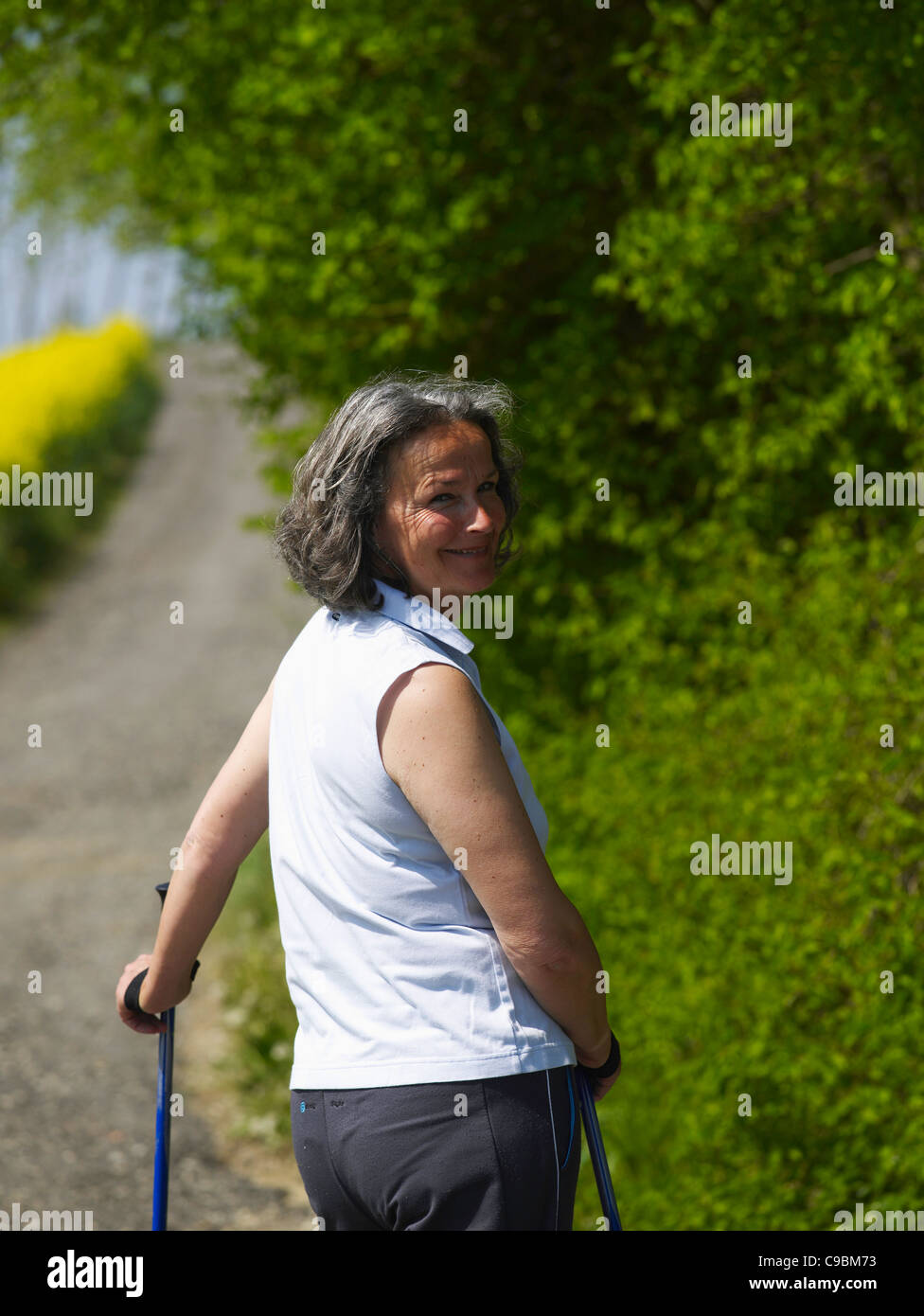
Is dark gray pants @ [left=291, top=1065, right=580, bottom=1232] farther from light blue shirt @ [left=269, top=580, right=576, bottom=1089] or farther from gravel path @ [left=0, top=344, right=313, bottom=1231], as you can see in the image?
gravel path @ [left=0, top=344, right=313, bottom=1231]

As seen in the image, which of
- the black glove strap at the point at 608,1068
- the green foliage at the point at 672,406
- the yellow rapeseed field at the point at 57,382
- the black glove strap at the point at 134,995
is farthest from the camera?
the yellow rapeseed field at the point at 57,382

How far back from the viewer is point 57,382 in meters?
21.1

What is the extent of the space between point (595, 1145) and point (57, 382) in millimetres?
20769

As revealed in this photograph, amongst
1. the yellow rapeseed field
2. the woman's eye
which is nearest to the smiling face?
the woman's eye

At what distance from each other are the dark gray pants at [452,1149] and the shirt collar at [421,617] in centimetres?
62

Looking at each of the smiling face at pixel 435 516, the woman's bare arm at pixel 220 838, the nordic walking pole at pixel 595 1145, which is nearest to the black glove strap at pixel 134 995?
the woman's bare arm at pixel 220 838

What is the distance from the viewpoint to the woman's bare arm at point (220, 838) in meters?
2.17

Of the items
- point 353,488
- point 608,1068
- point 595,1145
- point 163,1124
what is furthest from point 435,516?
point 163,1124

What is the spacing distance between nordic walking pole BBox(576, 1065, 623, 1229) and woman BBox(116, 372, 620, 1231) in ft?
0.15

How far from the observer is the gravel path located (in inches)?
204

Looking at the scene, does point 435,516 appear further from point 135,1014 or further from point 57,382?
point 57,382

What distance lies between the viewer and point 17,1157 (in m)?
5.23

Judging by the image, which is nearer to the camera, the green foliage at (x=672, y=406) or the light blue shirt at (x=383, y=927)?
the light blue shirt at (x=383, y=927)

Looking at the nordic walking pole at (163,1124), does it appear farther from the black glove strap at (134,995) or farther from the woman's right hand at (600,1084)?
the woman's right hand at (600,1084)
